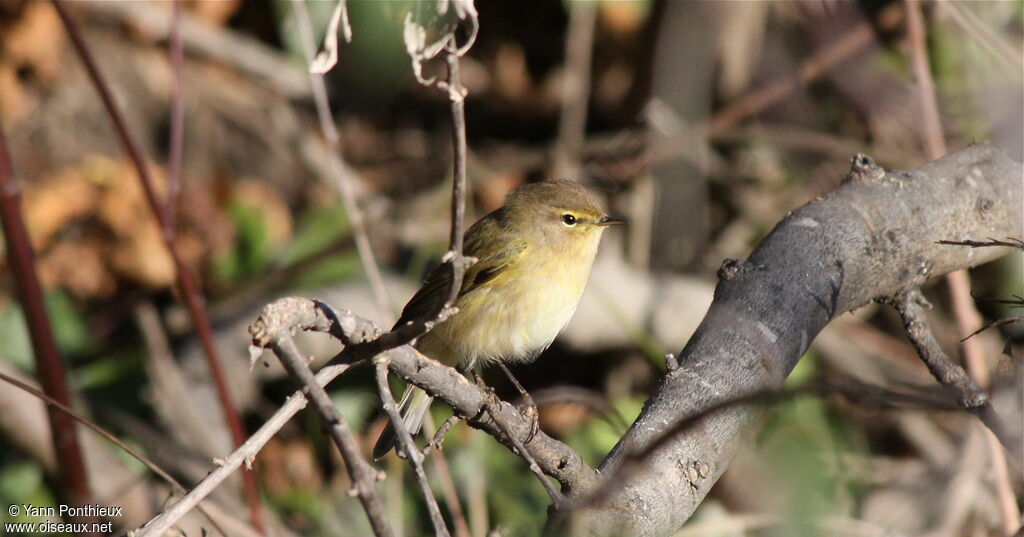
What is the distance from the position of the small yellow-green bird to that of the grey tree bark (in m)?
1.00

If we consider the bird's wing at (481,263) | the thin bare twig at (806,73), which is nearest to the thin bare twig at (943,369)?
the bird's wing at (481,263)

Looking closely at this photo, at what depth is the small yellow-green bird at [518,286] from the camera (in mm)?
3377

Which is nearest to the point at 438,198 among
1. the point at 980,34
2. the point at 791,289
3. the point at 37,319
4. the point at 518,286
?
the point at 518,286

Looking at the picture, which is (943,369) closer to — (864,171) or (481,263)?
(864,171)

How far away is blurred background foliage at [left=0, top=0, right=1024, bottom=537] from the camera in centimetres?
469

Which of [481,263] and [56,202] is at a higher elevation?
[56,202]

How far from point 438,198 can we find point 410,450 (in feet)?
14.9

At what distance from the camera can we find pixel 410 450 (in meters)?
1.70

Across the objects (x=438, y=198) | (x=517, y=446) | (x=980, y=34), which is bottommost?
(x=517, y=446)

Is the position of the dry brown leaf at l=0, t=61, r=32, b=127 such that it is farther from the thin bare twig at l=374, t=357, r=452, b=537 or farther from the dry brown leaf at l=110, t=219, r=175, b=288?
the thin bare twig at l=374, t=357, r=452, b=537

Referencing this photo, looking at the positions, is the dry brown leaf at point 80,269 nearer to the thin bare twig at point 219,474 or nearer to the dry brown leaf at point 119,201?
the dry brown leaf at point 119,201

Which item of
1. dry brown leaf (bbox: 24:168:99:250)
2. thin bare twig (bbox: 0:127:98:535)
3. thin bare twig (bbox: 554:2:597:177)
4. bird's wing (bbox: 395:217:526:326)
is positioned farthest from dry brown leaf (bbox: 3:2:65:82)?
bird's wing (bbox: 395:217:526:326)

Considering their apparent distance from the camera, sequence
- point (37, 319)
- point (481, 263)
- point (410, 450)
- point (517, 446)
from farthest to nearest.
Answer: point (481, 263), point (37, 319), point (517, 446), point (410, 450)

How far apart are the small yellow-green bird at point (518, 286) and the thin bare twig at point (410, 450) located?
1344mm
